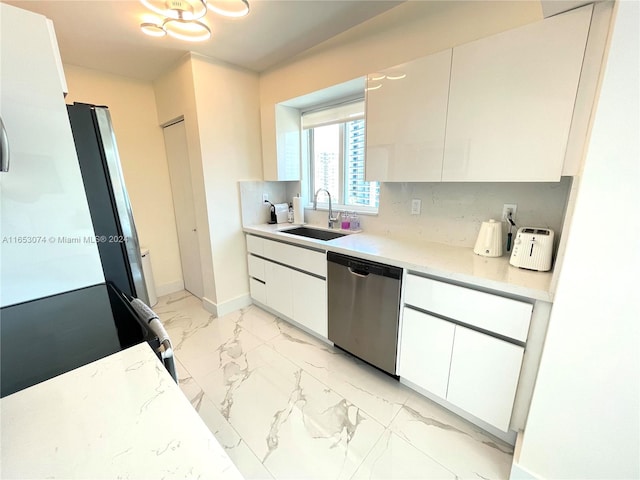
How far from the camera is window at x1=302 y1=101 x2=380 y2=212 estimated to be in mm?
2564

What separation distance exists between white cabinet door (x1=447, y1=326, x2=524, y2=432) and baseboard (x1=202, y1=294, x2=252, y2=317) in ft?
7.14

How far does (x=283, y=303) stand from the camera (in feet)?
8.50

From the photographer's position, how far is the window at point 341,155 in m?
2.56

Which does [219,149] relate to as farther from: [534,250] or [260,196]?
[534,250]

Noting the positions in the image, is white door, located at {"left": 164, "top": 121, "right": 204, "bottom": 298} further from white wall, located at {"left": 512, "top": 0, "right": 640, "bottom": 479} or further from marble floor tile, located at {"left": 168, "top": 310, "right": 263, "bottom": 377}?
white wall, located at {"left": 512, "top": 0, "right": 640, "bottom": 479}

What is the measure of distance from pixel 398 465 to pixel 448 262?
1111 mm

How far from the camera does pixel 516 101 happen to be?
1.36m

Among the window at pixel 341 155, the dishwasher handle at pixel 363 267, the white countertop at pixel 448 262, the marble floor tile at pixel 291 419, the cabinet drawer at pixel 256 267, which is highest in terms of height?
the window at pixel 341 155

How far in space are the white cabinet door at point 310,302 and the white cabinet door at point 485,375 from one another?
101 cm

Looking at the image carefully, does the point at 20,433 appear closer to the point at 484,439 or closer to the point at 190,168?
the point at 484,439

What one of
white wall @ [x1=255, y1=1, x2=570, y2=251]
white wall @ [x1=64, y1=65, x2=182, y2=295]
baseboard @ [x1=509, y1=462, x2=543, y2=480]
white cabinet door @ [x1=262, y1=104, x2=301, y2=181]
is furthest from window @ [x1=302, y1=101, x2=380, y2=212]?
baseboard @ [x1=509, y1=462, x2=543, y2=480]

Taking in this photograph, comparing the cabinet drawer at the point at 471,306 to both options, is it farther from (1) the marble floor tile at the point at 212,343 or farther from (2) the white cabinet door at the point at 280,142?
(2) the white cabinet door at the point at 280,142

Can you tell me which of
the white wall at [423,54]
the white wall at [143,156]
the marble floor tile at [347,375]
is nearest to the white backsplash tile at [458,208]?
the white wall at [423,54]

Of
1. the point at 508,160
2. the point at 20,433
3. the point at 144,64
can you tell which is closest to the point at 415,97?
the point at 508,160
